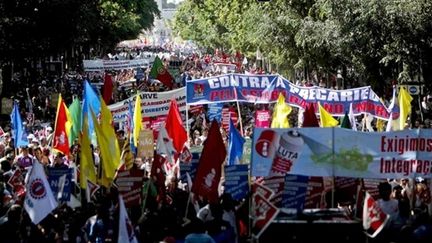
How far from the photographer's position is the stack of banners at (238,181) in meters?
14.7

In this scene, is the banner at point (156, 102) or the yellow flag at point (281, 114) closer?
the yellow flag at point (281, 114)

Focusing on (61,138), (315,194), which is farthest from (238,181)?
(61,138)

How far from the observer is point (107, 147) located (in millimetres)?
16359

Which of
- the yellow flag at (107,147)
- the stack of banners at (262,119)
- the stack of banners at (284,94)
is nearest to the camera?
the yellow flag at (107,147)

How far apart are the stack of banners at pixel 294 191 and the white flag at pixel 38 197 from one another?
9.87 feet

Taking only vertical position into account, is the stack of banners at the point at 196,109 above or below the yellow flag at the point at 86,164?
below

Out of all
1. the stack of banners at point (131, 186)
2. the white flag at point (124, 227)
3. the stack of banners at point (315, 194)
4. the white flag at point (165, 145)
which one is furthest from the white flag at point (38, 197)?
the white flag at point (165, 145)

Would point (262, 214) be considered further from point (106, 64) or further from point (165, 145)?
point (106, 64)

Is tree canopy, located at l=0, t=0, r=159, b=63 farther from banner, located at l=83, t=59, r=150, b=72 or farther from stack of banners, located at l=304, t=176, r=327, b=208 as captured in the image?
stack of banners, located at l=304, t=176, r=327, b=208

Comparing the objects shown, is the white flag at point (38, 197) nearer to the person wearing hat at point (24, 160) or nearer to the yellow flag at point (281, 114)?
the person wearing hat at point (24, 160)

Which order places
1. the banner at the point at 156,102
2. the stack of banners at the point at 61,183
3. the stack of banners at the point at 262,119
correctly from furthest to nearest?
the banner at the point at 156,102, the stack of banners at the point at 262,119, the stack of banners at the point at 61,183

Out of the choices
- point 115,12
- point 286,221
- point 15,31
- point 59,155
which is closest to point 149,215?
point 286,221

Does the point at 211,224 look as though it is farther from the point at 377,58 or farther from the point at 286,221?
the point at 377,58

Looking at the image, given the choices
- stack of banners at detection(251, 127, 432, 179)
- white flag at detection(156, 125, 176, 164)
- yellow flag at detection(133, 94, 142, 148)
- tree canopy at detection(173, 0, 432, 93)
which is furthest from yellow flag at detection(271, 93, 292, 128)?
tree canopy at detection(173, 0, 432, 93)
